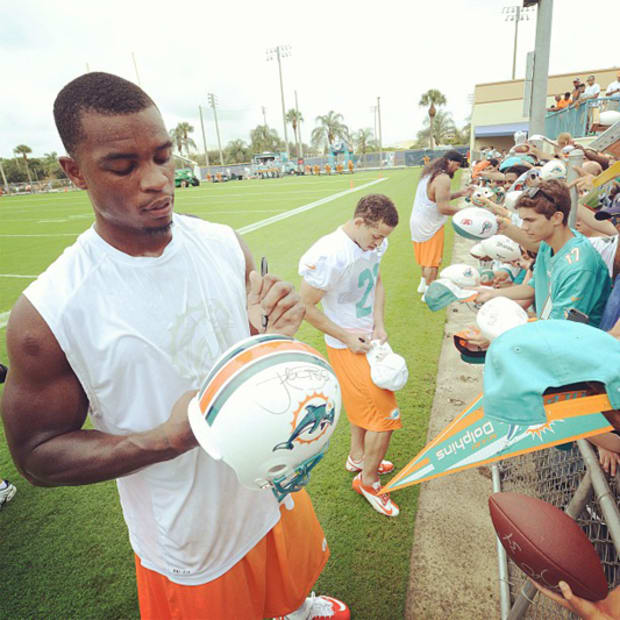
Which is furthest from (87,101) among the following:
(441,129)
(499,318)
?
(441,129)

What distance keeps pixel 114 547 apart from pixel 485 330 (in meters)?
2.75

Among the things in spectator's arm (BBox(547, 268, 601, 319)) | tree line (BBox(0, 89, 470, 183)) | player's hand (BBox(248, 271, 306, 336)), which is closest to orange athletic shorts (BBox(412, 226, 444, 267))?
spectator's arm (BBox(547, 268, 601, 319))

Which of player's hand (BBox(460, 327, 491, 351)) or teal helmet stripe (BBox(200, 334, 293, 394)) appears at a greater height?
teal helmet stripe (BBox(200, 334, 293, 394))

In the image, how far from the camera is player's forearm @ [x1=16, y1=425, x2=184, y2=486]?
1179 mm

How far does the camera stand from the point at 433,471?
212 centimetres

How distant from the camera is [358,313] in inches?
116

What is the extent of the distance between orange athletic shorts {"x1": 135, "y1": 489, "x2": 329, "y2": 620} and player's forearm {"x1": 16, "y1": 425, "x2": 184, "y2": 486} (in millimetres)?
534

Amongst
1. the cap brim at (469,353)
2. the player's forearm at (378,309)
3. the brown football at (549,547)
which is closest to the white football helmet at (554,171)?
the player's forearm at (378,309)

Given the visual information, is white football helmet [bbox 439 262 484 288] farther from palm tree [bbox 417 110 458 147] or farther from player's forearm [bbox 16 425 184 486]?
palm tree [bbox 417 110 458 147]

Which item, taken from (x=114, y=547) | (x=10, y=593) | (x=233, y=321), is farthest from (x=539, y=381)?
(x=10, y=593)

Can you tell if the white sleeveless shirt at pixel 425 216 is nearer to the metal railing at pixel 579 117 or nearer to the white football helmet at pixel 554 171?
the white football helmet at pixel 554 171

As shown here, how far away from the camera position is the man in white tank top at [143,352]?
117cm

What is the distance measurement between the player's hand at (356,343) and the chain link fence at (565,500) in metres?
1.28

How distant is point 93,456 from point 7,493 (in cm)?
281
